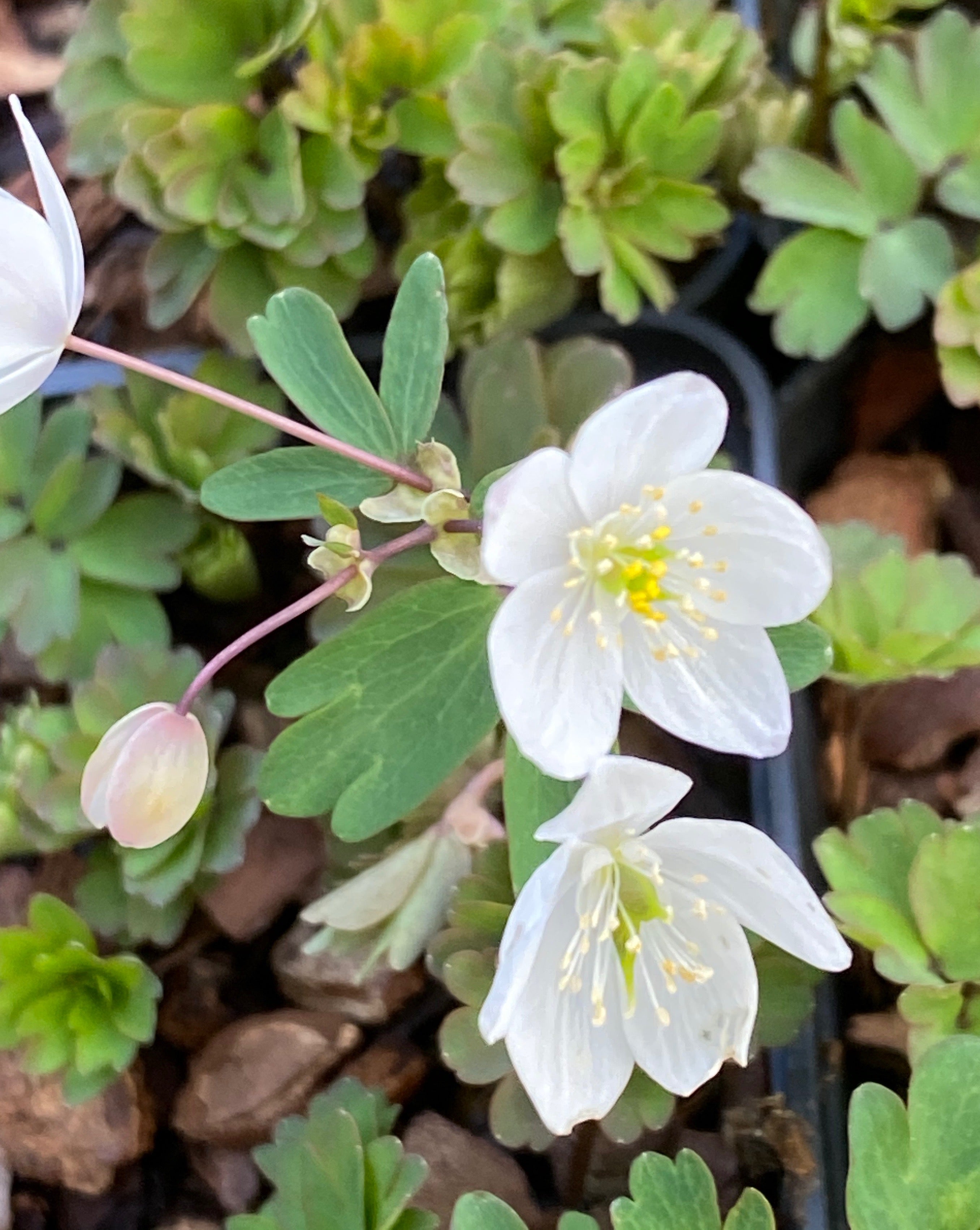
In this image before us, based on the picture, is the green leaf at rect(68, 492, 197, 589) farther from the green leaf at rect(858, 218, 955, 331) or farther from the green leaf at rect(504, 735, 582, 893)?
the green leaf at rect(858, 218, 955, 331)

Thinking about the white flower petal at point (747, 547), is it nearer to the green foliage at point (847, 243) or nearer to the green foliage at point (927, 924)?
the green foliage at point (927, 924)

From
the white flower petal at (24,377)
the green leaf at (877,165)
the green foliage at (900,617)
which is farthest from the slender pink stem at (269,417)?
the green leaf at (877,165)

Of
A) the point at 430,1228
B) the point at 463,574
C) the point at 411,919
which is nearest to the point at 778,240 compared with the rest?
the point at 463,574

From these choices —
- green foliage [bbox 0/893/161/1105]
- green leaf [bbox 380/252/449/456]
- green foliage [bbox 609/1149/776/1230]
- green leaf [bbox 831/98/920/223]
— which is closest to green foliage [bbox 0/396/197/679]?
green foliage [bbox 0/893/161/1105]

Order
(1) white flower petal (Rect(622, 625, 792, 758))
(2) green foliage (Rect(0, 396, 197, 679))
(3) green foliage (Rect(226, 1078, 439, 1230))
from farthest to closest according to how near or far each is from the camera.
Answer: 1. (2) green foliage (Rect(0, 396, 197, 679))
2. (3) green foliage (Rect(226, 1078, 439, 1230))
3. (1) white flower petal (Rect(622, 625, 792, 758))

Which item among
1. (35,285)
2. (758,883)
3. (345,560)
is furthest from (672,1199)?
(35,285)

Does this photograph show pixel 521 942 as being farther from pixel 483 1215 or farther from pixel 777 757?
pixel 777 757
